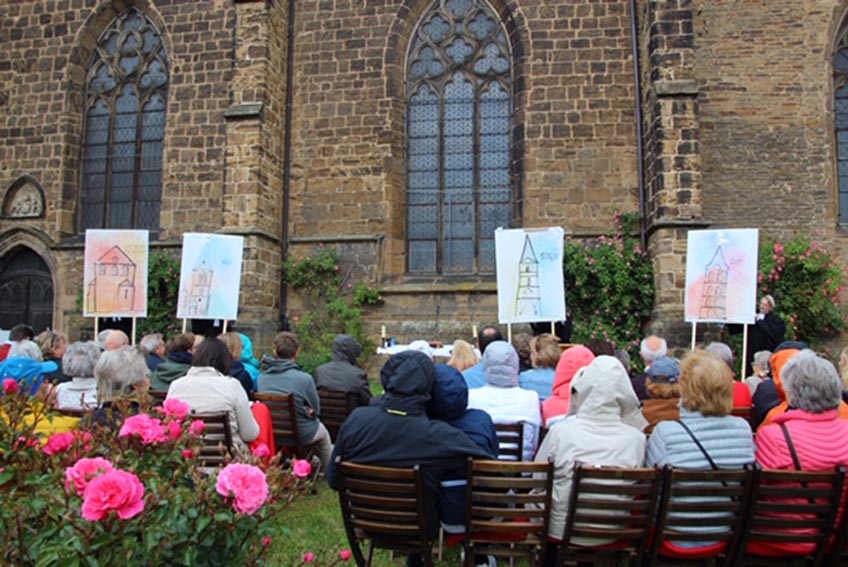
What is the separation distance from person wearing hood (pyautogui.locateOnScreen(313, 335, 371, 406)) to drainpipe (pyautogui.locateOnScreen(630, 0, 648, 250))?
7.26m

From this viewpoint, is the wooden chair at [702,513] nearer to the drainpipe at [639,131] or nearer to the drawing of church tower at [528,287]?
the drawing of church tower at [528,287]

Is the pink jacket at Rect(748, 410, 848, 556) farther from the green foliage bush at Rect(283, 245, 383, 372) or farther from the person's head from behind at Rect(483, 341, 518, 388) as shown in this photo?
the green foliage bush at Rect(283, 245, 383, 372)

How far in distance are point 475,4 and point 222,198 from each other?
632 centimetres

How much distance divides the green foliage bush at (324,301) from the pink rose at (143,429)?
978cm

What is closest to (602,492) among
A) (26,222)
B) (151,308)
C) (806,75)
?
(151,308)

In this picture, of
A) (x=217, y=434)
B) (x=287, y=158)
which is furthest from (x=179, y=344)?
(x=287, y=158)

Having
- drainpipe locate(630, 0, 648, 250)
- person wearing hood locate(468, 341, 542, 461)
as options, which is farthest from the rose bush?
drainpipe locate(630, 0, 648, 250)

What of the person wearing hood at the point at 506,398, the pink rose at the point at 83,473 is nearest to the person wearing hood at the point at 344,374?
the person wearing hood at the point at 506,398

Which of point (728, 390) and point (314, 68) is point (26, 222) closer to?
point (314, 68)

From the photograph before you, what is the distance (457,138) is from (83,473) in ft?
40.0

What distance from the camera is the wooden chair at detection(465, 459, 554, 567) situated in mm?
3328

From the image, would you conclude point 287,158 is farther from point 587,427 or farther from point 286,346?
point 587,427

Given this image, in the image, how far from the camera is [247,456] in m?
2.33

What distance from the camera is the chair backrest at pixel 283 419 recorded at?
571 cm
